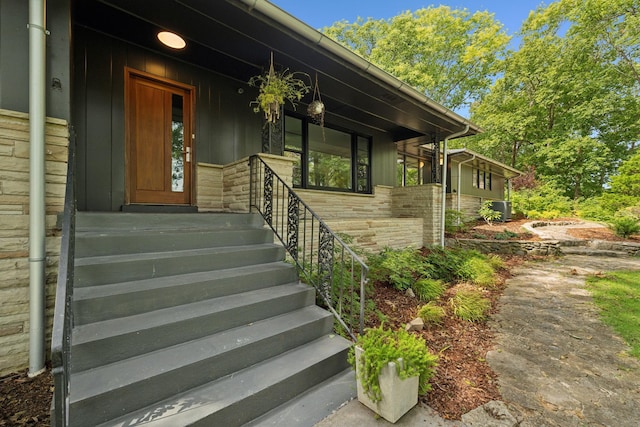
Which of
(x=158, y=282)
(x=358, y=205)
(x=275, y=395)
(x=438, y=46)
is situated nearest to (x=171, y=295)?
(x=158, y=282)

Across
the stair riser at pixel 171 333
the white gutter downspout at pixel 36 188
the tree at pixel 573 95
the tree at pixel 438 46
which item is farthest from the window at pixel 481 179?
the white gutter downspout at pixel 36 188

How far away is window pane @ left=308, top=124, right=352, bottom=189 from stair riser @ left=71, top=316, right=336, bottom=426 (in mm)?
4046

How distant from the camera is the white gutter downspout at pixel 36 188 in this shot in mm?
2033

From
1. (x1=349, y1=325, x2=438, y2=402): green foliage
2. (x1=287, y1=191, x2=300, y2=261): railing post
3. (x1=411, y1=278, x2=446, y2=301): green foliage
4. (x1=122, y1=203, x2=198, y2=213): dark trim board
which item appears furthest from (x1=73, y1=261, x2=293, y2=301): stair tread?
(x1=411, y1=278, x2=446, y2=301): green foliage

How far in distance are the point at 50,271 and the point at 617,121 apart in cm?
2230

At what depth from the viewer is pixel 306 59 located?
11.6 ft

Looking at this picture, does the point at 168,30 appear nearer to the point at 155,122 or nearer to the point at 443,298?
the point at 155,122

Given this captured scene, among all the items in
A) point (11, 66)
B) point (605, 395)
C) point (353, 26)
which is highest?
point (353, 26)

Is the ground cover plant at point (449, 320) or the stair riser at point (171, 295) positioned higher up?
the stair riser at point (171, 295)

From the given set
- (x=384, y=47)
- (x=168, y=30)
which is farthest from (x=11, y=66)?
(x=384, y=47)

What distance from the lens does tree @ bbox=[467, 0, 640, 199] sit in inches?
520

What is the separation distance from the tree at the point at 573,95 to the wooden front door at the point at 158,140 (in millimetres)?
16755

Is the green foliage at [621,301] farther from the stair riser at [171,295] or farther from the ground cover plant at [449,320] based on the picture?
the stair riser at [171,295]

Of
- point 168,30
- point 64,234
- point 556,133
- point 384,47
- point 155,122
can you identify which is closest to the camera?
point 64,234
